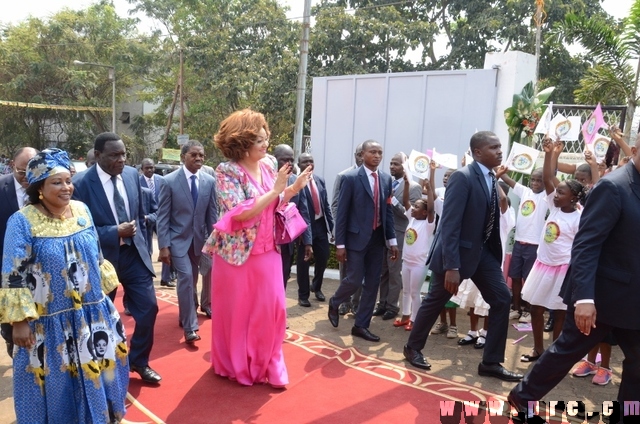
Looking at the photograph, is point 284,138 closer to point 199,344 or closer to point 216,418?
point 199,344

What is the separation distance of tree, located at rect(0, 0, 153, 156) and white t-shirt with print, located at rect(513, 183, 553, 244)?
27.2 metres

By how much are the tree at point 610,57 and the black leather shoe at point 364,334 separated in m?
6.54

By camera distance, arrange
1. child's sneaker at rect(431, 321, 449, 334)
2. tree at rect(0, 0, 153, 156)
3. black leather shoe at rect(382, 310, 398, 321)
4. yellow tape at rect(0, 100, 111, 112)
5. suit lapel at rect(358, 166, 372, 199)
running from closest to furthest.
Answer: suit lapel at rect(358, 166, 372, 199)
child's sneaker at rect(431, 321, 449, 334)
black leather shoe at rect(382, 310, 398, 321)
yellow tape at rect(0, 100, 111, 112)
tree at rect(0, 0, 153, 156)

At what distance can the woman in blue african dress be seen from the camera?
2.79 meters

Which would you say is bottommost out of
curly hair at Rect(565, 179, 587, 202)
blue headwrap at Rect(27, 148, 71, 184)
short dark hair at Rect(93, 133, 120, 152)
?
curly hair at Rect(565, 179, 587, 202)

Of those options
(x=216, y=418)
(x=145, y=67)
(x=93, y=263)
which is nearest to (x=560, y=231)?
(x=216, y=418)

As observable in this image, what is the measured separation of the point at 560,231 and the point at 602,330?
168 cm

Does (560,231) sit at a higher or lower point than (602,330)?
higher

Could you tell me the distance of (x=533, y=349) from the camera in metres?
4.84

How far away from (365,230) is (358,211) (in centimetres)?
21

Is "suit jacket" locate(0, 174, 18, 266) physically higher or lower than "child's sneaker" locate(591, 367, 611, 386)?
higher

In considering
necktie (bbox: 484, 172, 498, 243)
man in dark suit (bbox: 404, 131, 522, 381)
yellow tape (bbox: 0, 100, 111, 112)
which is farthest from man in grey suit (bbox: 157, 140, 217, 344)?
yellow tape (bbox: 0, 100, 111, 112)

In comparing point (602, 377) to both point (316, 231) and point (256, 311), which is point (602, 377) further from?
point (316, 231)

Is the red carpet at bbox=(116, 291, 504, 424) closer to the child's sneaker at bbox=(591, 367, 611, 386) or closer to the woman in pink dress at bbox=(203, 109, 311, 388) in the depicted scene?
the woman in pink dress at bbox=(203, 109, 311, 388)
